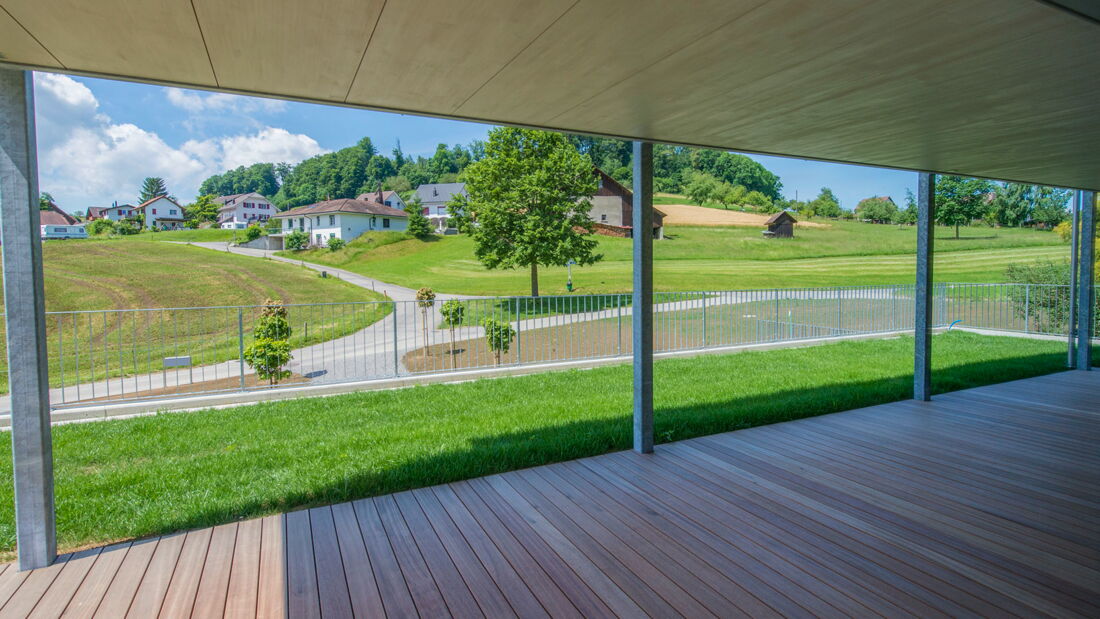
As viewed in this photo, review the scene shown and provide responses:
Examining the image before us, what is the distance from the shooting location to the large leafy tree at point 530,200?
1883 cm

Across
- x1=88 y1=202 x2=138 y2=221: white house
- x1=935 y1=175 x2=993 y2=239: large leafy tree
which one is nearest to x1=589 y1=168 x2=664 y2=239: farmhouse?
x1=935 y1=175 x2=993 y2=239: large leafy tree

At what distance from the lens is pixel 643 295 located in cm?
354

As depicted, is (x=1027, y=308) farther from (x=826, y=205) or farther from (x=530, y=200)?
(x=826, y=205)

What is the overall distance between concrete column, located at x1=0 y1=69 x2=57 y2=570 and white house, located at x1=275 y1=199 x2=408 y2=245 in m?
44.6

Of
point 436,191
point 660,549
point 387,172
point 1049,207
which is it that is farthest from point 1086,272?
point 387,172

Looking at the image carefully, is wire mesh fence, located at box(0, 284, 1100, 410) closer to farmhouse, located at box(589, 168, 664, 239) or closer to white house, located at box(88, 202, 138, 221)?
farmhouse, located at box(589, 168, 664, 239)

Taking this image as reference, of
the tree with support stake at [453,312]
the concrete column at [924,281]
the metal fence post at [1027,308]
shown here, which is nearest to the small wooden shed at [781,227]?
the metal fence post at [1027,308]

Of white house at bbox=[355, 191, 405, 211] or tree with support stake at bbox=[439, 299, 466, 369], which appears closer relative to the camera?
tree with support stake at bbox=[439, 299, 466, 369]

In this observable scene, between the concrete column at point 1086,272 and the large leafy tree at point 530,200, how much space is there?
1384cm

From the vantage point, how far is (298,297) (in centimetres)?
2325

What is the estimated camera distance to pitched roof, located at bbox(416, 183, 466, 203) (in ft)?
205

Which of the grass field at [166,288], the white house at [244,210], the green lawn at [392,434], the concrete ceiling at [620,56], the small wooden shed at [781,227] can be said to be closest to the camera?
the concrete ceiling at [620,56]

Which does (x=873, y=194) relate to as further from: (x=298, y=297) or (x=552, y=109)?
(x=552, y=109)

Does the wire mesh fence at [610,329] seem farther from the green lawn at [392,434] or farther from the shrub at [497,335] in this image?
the green lawn at [392,434]
